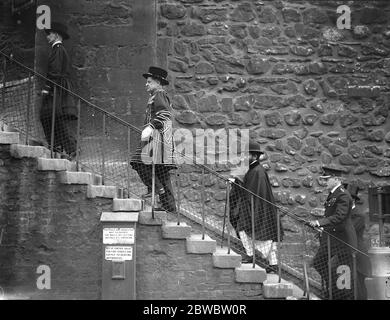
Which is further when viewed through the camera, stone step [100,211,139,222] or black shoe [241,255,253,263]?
black shoe [241,255,253,263]

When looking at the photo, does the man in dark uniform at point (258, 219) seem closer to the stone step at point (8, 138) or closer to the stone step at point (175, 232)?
the stone step at point (175, 232)

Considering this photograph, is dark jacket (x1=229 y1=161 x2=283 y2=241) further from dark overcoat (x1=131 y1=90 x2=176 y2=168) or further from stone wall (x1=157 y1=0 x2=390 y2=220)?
stone wall (x1=157 y1=0 x2=390 y2=220)

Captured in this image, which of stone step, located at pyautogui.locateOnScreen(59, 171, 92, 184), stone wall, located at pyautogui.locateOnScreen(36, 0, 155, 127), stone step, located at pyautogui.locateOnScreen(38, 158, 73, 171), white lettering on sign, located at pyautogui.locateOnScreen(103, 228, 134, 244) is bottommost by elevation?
white lettering on sign, located at pyautogui.locateOnScreen(103, 228, 134, 244)

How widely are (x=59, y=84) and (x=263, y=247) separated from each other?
3.76 metres

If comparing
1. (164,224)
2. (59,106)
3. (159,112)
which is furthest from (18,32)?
(164,224)

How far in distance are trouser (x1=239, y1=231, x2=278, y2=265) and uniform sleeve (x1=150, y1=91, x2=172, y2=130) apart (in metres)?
1.89

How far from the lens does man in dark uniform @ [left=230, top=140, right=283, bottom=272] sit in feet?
29.3

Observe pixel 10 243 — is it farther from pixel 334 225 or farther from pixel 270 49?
pixel 270 49

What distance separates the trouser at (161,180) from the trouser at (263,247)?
1106mm

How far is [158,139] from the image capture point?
875 cm

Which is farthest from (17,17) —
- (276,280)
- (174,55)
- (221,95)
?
(276,280)

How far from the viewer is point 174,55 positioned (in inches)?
445

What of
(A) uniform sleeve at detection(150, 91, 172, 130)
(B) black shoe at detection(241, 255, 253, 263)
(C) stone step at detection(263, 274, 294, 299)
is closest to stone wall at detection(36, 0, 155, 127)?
(A) uniform sleeve at detection(150, 91, 172, 130)
